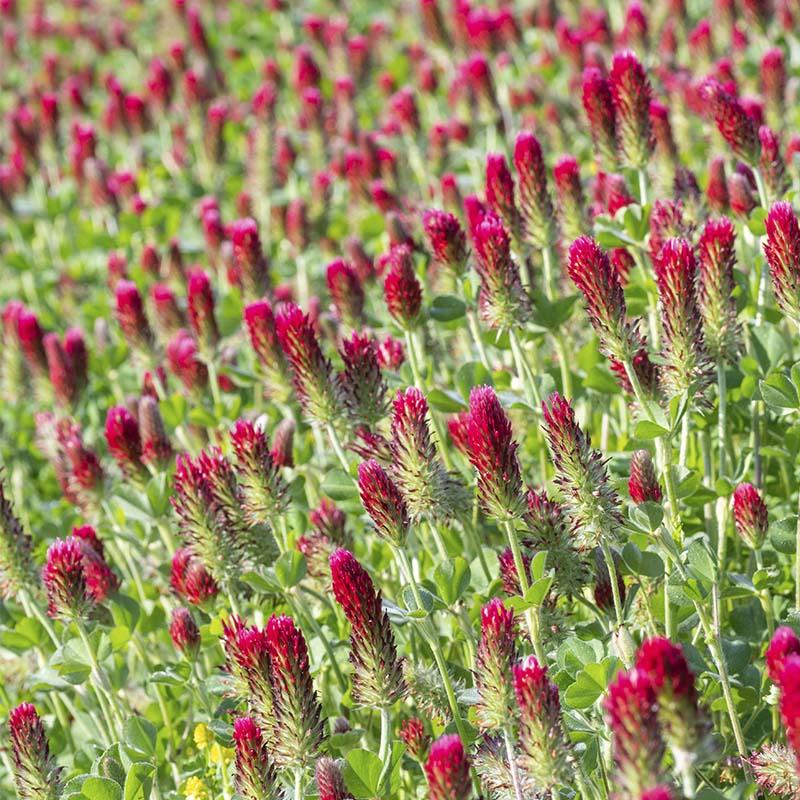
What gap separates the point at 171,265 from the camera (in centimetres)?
608

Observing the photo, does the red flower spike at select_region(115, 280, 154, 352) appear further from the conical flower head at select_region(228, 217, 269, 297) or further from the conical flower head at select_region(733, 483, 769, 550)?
the conical flower head at select_region(733, 483, 769, 550)

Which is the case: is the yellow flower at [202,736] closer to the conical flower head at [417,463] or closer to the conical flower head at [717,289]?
the conical flower head at [417,463]

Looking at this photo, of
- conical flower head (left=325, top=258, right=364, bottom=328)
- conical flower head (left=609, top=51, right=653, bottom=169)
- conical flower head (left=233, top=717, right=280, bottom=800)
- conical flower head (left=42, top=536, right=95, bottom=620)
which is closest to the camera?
conical flower head (left=233, top=717, right=280, bottom=800)

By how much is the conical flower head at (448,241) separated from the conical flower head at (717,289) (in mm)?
854

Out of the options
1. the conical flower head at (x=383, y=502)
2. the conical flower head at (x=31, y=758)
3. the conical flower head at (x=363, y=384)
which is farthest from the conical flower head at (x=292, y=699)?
the conical flower head at (x=363, y=384)

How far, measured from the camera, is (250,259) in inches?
190

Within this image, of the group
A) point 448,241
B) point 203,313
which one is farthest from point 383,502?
point 203,313

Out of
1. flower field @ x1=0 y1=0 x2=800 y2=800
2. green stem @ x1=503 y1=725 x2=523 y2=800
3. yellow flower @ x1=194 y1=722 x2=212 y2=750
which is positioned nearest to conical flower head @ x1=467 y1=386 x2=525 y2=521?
flower field @ x1=0 y1=0 x2=800 y2=800

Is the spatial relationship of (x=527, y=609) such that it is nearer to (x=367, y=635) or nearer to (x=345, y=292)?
(x=367, y=635)

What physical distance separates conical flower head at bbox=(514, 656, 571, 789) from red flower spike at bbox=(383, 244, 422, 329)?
1464 mm

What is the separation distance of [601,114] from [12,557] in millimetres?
2328

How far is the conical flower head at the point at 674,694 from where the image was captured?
208 cm

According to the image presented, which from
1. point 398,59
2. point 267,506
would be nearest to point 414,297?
point 267,506

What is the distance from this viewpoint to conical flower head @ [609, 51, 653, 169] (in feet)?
13.2
